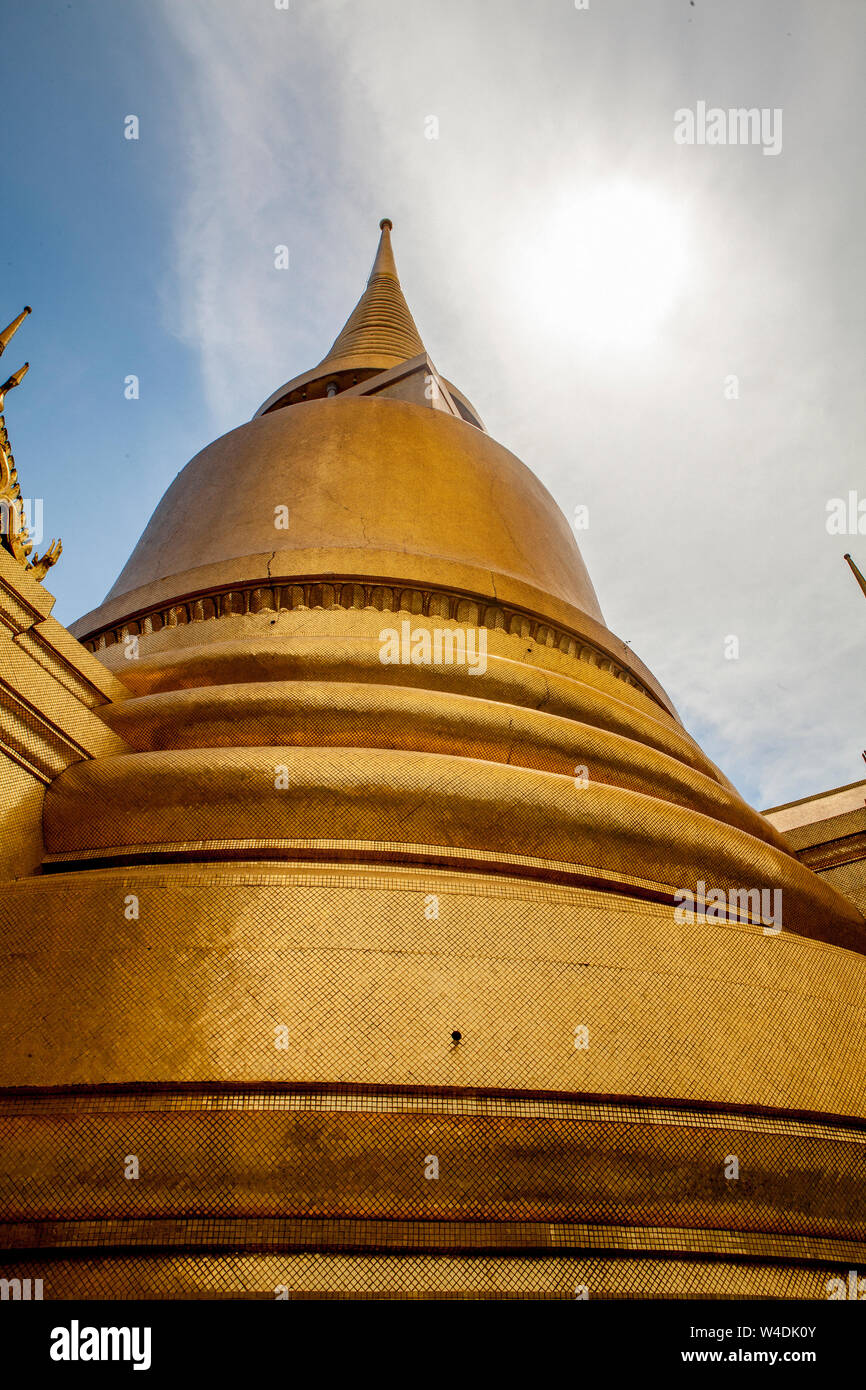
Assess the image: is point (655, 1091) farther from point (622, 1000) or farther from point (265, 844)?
point (265, 844)

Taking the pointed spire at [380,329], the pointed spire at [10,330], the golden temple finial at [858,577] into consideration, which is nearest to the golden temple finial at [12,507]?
the pointed spire at [10,330]

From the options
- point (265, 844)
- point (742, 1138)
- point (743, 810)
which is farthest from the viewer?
point (743, 810)

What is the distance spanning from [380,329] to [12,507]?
1000 centimetres

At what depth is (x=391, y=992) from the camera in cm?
300

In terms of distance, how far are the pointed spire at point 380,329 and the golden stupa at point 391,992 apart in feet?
24.9

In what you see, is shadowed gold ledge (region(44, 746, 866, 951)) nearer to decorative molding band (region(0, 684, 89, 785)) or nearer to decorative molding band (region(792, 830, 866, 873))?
decorative molding band (region(0, 684, 89, 785))

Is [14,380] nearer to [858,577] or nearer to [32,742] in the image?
[32,742]

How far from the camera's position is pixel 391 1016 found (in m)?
2.93

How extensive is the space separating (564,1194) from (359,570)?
143 inches

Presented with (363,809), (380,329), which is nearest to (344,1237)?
(363,809)

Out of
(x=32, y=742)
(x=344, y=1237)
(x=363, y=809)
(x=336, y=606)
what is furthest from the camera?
(x=336, y=606)

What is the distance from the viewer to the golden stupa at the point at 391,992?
2547mm
